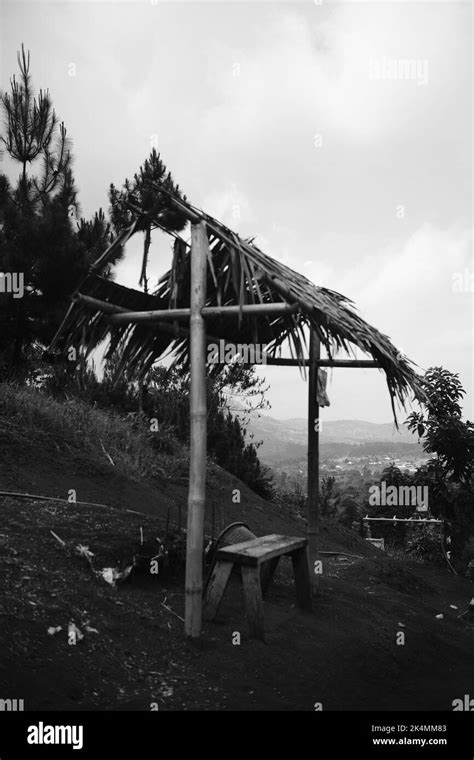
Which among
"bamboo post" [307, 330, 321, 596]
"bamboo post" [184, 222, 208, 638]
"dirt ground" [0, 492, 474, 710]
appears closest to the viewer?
"dirt ground" [0, 492, 474, 710]

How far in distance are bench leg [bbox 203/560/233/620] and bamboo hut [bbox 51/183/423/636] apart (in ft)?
1.17

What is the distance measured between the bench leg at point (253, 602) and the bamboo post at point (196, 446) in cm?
36

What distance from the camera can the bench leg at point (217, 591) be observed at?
452cm

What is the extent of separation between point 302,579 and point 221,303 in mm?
2478

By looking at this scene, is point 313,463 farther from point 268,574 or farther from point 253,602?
point 253,602

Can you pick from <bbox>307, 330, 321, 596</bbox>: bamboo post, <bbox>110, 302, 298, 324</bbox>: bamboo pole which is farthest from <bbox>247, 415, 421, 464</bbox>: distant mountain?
<bbox>110, 302, 298, 324</bbox>: bamboo pole

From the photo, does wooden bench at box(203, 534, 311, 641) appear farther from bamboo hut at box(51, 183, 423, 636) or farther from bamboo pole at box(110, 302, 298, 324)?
bamboo pole at box(110, 302, 298, 324)

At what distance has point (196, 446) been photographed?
4.34m

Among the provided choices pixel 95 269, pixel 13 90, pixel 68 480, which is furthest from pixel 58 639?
pixel 13 90

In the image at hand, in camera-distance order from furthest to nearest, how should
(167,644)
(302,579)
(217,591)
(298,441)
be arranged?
(298,441), (302,579), (217,591), (167,644)

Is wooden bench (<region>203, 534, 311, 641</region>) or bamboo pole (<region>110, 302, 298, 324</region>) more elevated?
bamboo pole (<region>110, 302, 298, 324</region>)

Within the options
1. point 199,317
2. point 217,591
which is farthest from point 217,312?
point 217,591

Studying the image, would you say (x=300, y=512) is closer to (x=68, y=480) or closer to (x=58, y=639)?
(x=68, y=480)

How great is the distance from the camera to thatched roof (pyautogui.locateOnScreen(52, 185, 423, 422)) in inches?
173
